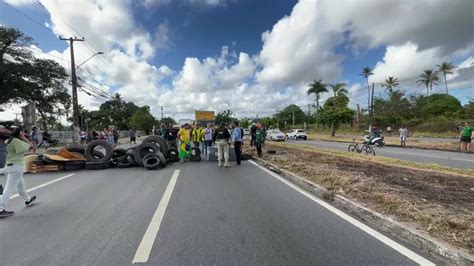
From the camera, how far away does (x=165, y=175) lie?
9.55 meters

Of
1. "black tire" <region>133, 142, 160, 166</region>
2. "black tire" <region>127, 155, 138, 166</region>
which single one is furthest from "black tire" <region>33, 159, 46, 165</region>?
"black tire" <region>133, 142, 160, 166</region>

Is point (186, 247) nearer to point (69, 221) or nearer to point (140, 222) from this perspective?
point (140, 222)

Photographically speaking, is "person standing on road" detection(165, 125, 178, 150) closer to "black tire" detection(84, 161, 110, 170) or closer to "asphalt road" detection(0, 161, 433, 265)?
"black tire" detection(84, 161, 110, 170)

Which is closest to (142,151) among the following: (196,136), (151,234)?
(196,136)

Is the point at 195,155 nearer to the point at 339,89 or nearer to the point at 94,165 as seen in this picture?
the point at 94,165

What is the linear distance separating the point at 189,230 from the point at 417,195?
15.6 feet

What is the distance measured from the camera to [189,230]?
4.38 metres

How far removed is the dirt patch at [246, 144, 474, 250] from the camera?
4066mm

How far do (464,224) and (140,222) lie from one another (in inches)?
197

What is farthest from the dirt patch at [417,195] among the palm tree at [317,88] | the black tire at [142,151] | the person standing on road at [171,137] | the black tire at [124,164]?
the palm tree at [317,88]

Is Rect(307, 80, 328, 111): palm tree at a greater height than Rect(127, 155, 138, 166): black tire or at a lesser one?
greater

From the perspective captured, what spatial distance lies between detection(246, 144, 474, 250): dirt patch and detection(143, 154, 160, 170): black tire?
5356 millimetres

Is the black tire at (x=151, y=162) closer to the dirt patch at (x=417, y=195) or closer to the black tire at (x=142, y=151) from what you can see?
the black tire at (x=142, y=151)

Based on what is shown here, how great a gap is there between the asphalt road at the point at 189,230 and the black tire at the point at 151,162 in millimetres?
3361
